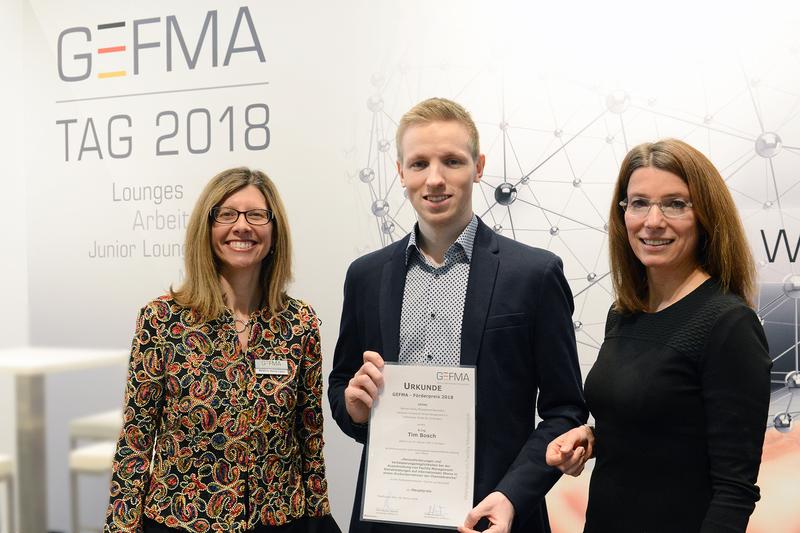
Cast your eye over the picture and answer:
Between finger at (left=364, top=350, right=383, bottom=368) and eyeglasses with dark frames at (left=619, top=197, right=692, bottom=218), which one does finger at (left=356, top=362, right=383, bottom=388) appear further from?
→ eyeglasses with dark frames at (left=619, top=197, right=692, bottom=218)

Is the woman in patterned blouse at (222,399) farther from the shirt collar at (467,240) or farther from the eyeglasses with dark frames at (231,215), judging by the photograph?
the shirt collar at (467,240)

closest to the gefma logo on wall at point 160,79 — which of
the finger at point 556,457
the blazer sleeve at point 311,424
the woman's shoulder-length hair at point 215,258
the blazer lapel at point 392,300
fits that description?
the woman's shoulder-length hair at point 215,258

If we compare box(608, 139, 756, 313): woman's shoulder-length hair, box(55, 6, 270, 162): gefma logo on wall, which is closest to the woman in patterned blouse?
box(608, 139, 756, 313): woman's shoulder-length hair

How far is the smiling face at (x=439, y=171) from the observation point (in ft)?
5.87

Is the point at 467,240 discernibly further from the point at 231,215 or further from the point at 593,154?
the point at 593,154

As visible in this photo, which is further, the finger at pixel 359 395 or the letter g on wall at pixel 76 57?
the letter g on wall at pixel 76 57

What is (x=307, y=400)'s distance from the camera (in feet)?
7.23

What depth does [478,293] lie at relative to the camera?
5.88 ft

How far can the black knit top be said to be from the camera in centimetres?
150

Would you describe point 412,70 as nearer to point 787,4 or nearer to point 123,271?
point 787,4

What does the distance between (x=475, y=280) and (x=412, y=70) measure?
1696mm

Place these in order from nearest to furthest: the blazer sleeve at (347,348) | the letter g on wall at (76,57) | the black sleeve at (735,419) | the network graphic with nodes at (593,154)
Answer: the black sleeve at (735,419), the blazer sleeve at (347,348), the network graphic with nodes at (593,154), the letter g on wall at (76,57)

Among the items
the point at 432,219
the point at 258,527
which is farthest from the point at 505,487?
the point at 258,527
